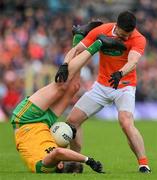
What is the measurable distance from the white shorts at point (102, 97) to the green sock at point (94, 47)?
770mm

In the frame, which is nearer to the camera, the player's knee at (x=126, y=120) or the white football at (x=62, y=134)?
the white football at (x=62, y=134)

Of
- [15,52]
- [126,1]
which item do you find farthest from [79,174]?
[126,1]

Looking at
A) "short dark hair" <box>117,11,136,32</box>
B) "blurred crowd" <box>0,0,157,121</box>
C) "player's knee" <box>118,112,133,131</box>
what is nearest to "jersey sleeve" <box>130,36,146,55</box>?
"short dark hair" <box>117,11,136,32</box>

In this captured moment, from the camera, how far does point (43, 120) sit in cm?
1276

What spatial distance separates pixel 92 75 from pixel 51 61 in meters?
1.42

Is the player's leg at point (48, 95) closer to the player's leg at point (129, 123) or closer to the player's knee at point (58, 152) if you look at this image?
the player's leg at point (129, 123)

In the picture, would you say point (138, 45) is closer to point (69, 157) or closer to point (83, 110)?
point (83, 110)

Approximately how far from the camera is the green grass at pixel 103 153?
11992 millimetres

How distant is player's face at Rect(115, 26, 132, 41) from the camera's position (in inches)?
509

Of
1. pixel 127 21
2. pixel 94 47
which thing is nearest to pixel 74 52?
pixel 94 47

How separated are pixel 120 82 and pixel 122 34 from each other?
76 centimetres

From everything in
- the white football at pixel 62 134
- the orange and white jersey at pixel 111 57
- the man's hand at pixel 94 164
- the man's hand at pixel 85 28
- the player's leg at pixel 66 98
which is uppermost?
the man's hand at pixel 85 28

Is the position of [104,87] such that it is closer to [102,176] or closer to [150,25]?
[102,176]

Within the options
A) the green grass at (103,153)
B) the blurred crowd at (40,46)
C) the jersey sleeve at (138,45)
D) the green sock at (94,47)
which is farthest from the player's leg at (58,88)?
the blurred crowd at (40,46)
